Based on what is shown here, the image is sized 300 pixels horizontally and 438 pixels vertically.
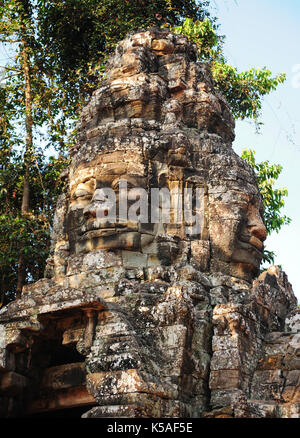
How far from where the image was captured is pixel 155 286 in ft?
32.5

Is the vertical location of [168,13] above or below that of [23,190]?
above

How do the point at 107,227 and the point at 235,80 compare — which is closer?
the point at 107,227

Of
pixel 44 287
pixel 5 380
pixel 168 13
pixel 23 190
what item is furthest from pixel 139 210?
pixel 168 13

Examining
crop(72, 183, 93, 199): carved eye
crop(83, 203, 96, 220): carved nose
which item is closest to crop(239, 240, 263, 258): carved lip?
crop(83, 203, 96, 220): carved nose

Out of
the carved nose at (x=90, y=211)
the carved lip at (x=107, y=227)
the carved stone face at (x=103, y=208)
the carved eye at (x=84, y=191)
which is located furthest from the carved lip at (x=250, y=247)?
the carved eye at (x=84, y=191)

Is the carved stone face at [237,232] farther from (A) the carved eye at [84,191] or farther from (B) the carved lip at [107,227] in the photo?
(A) the carved eye at [84,191]

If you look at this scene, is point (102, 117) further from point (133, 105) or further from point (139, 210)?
point (139, 210)

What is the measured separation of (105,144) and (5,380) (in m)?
3.88

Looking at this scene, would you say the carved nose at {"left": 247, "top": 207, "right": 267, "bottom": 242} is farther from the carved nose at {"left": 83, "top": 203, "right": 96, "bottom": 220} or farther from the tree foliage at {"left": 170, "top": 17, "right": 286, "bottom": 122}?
the tree foliage at {"left": 170, "top": 17, "right": 286, "bottom": 122}

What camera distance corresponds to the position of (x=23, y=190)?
17406 mm

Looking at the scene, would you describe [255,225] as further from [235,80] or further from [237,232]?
[235,80]

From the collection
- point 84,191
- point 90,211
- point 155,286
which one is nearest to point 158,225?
point 90,211

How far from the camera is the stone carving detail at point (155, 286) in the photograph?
896 cm

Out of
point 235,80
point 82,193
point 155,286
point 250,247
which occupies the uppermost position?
point 235,80
